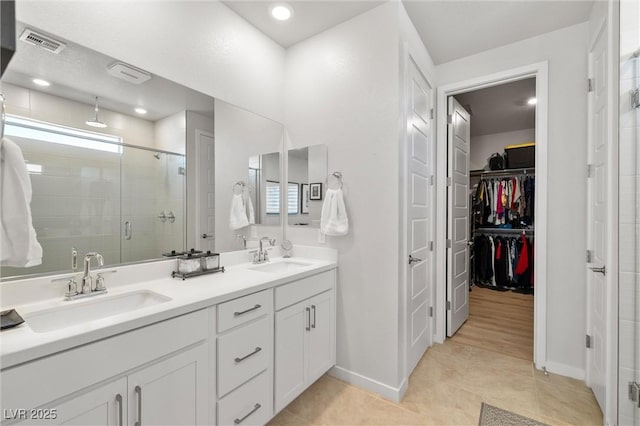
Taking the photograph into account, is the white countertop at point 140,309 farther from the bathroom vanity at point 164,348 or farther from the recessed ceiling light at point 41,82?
the recessed ceiling light at point 41,82

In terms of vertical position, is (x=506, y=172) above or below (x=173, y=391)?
above

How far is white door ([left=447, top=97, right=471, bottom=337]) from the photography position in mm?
2818

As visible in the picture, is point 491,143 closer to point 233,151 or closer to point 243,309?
point 233,151

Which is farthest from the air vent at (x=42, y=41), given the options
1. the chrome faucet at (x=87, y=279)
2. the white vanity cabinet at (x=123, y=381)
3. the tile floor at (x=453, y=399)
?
the tile floor at (x=453, y=399)

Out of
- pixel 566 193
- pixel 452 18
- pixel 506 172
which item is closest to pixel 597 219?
pixel 566 193

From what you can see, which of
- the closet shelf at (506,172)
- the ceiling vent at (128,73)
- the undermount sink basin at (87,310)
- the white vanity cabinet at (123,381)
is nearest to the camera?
the white vanity cabinet at (123,381)

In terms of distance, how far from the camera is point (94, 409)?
0.96 m

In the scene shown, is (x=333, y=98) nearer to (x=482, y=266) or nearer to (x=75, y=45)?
(x=75, y=45)

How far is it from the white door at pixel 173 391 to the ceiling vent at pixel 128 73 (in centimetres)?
145

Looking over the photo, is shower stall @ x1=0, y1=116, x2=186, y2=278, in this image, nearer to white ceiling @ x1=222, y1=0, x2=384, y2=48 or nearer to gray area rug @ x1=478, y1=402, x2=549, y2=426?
white ceiling @ x1=222, y1=0, x2=384, y2=48

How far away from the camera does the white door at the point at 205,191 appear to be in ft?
6.23

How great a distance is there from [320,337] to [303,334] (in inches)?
8.3

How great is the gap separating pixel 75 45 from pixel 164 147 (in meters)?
0.59

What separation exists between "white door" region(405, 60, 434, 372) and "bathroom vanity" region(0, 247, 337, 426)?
2.46 ft
